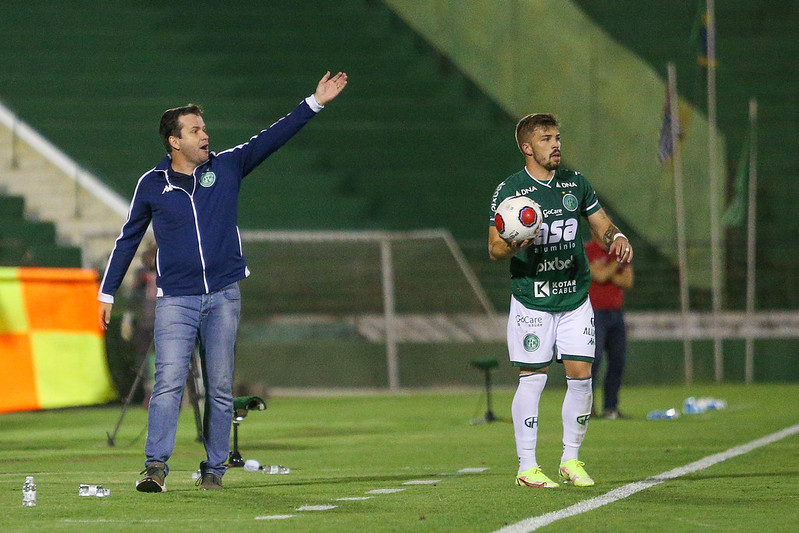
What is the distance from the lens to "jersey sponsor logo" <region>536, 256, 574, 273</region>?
8.09 metres

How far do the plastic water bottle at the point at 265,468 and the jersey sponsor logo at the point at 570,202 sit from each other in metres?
2.48

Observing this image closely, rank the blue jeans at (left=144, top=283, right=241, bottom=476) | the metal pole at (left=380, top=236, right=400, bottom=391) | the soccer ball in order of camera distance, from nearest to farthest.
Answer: the soccer ball
the blue jeans at (left=144, top=283, right=241, bottom=476)
the metal pole at (left=380, top=236, right=400, bottom=391)

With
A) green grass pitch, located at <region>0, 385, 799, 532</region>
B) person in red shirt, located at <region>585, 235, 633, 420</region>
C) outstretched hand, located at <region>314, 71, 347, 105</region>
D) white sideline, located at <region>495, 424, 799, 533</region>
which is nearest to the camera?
white sideline, located at <region>495, 424, 799, 533</region>

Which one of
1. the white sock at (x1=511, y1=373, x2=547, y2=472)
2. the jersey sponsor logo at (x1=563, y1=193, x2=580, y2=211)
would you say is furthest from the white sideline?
the jersey sponsor logo at (x1=563, y1=193, x2=580, y2=211)

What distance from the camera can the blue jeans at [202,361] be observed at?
795 cm

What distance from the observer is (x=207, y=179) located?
8078 millimetres

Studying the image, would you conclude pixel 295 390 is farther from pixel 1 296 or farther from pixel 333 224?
A: pixel 1 296

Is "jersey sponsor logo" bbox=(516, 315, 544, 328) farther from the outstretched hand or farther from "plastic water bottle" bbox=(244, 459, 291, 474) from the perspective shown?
"plastic water bottle" bbox=(244, 459, 291, 474)

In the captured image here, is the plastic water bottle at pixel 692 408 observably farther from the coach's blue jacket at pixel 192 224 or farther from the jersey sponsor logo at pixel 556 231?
the coach's blue jacket at pixel 192 224

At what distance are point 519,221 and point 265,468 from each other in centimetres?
253

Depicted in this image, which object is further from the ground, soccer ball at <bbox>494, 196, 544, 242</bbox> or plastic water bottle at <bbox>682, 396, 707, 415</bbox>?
soccer ball at <bbox>494, 196, 544, 242</bbox>

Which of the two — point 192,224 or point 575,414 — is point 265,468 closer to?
point 192,224

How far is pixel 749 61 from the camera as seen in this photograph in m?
24.3

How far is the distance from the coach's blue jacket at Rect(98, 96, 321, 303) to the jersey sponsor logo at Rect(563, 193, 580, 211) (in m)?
1.40
